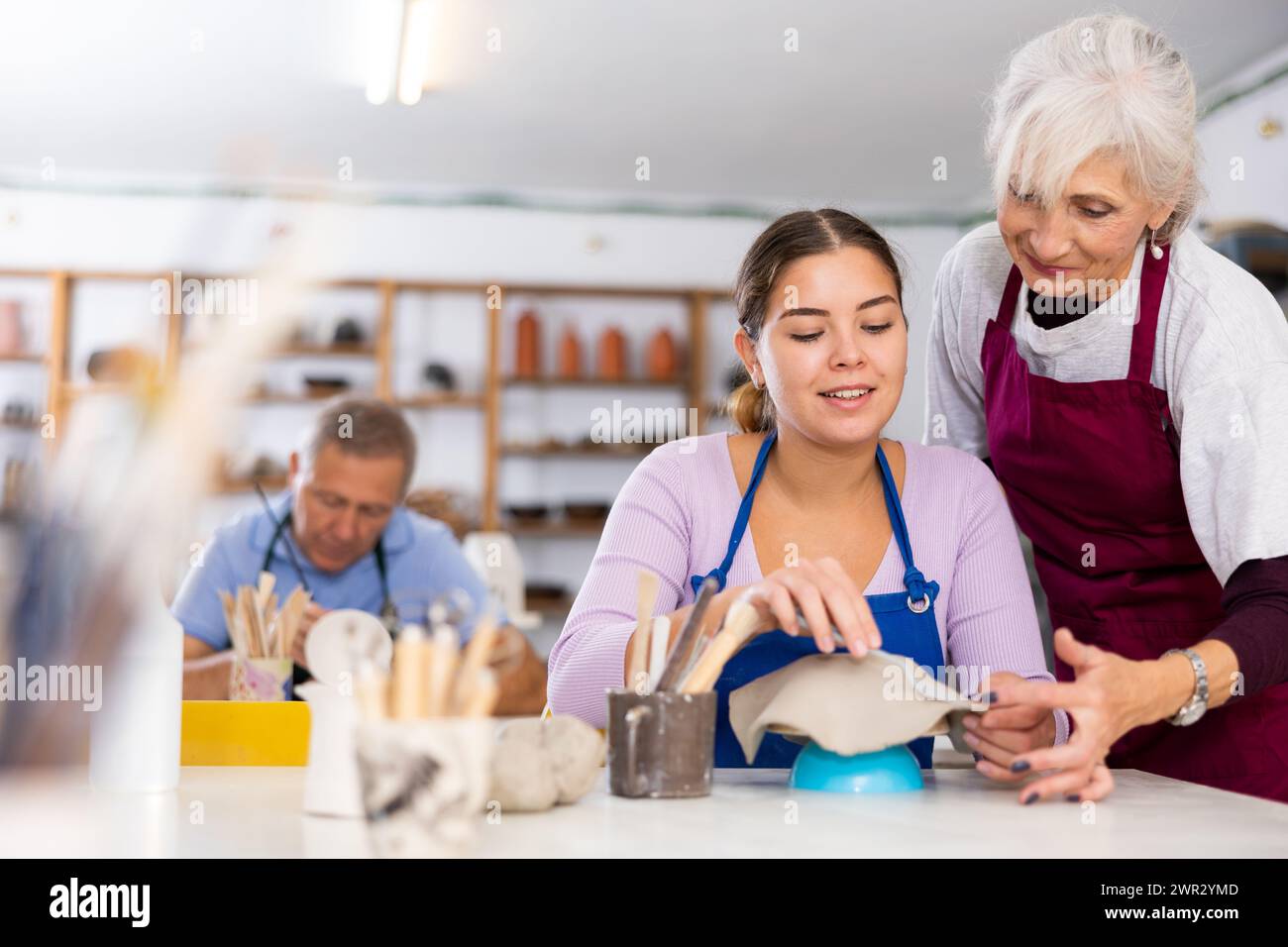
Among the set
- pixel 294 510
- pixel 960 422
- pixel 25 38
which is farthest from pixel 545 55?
pixel 960 422

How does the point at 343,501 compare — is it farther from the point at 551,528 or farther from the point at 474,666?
the point at 551,528

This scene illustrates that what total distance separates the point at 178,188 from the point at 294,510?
14.5ft


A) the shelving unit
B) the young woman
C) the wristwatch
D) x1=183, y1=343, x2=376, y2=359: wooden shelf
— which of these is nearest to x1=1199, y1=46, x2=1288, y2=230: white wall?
the shelving unit

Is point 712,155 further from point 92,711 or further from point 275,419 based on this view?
point 92,711

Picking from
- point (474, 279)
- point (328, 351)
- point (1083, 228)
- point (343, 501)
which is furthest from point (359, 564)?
point (474, 279)

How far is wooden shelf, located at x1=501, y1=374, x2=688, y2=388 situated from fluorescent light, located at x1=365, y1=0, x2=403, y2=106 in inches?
72.6

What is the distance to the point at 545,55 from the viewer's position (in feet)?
17.2

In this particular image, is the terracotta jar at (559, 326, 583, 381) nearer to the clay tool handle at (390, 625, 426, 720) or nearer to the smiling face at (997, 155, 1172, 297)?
the smiling face at (997, 155, 1172, 297)

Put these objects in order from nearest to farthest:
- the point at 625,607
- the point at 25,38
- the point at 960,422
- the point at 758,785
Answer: the point at 758,785 → the point at 625,607 → the point at 960,422 → the point at 25,38

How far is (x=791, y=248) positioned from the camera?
5.74ft

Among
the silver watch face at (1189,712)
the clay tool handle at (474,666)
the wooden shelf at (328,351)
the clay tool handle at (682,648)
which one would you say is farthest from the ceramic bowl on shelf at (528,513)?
the clay tool handle at (474,666)

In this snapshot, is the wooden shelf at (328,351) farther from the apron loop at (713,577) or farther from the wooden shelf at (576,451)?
the apron loop at (713,577)

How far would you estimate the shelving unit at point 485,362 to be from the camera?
6938mm

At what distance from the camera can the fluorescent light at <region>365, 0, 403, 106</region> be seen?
482 centimetres
